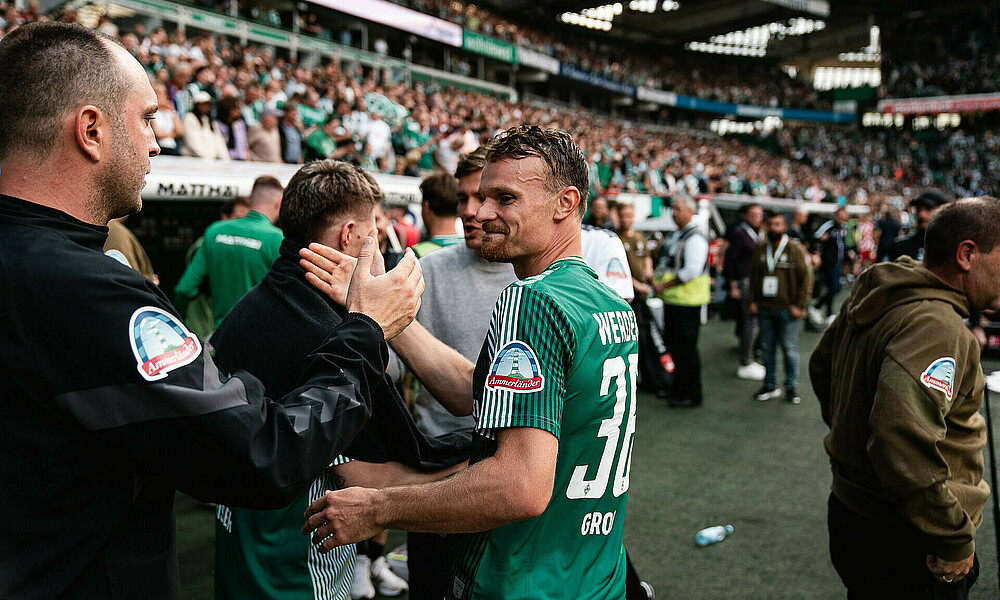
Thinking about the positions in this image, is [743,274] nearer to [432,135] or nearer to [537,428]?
[537,428]

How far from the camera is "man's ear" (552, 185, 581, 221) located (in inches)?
63.8

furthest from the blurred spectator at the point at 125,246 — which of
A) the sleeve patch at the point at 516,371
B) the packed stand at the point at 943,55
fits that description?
the packed stand at the point at 943,55

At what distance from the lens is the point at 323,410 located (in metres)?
1.17

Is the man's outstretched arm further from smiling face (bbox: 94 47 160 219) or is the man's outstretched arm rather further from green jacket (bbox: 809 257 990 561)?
green jacket (bbox: 809 257 990 561)

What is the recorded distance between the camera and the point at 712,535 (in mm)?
3781

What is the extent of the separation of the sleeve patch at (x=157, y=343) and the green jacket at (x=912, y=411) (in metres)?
1.88

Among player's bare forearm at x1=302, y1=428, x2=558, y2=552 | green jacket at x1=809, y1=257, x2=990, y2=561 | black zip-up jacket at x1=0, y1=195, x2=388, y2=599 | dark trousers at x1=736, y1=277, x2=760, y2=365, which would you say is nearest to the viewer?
black zip-up jacket at x1=0, y1=195, x2=388, y2=599

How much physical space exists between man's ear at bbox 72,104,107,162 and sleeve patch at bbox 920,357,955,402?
214 cm

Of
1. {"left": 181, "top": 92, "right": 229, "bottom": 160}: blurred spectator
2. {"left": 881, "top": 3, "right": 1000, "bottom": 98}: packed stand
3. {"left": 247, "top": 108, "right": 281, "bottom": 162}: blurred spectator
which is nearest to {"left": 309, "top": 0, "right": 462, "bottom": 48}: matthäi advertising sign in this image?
{"left": 247, "top": 108, "right": 281, "bottom": 162}: blurred spectator

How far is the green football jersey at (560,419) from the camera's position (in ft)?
4.39

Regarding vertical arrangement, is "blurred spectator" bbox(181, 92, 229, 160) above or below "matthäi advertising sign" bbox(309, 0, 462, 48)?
below

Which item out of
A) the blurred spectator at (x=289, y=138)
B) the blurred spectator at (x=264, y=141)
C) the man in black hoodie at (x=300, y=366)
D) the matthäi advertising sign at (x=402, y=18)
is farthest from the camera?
the matthäi advertising sign at (x=402, y=18)

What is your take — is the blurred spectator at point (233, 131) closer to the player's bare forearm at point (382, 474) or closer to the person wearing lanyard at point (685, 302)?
the person wearing lanyard at point (685, 302)

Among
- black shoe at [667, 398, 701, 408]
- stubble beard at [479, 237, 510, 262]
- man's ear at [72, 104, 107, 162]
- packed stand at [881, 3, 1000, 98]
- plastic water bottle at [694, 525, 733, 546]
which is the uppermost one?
packed stand at [881, 3, 1000, 98]
